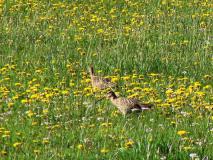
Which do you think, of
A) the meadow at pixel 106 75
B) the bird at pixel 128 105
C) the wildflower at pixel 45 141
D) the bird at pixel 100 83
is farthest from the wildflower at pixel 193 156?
the bird at pixel 100 83

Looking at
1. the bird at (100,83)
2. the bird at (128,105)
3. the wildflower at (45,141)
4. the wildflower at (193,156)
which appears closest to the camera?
the wildflower at (193,156)

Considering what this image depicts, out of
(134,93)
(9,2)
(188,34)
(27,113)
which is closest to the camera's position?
(27,113)

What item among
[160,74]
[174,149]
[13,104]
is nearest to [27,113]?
[13,104]

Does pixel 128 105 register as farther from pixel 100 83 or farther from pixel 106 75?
pixel 106 75

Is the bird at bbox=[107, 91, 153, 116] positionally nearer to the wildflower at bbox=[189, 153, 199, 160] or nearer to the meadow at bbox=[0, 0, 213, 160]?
the meadow at bbox=[0, 0, 213, 160]

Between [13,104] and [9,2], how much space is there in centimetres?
933

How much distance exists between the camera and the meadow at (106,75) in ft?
25.4

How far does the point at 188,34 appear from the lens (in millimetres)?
15117

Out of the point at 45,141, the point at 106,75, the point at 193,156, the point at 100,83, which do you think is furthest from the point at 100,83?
the point at 193,156

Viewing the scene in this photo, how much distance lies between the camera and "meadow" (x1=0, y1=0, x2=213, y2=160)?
775cm

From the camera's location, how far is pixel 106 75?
12.3 m

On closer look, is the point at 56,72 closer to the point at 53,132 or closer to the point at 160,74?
the point at 160,74

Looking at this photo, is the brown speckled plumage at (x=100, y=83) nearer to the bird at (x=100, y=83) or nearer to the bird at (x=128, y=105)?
the bird at (x=100, y=83)

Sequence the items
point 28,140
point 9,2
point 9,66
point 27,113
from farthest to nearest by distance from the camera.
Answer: point 9,2, point 9,66, point 27,113, point 28,140
